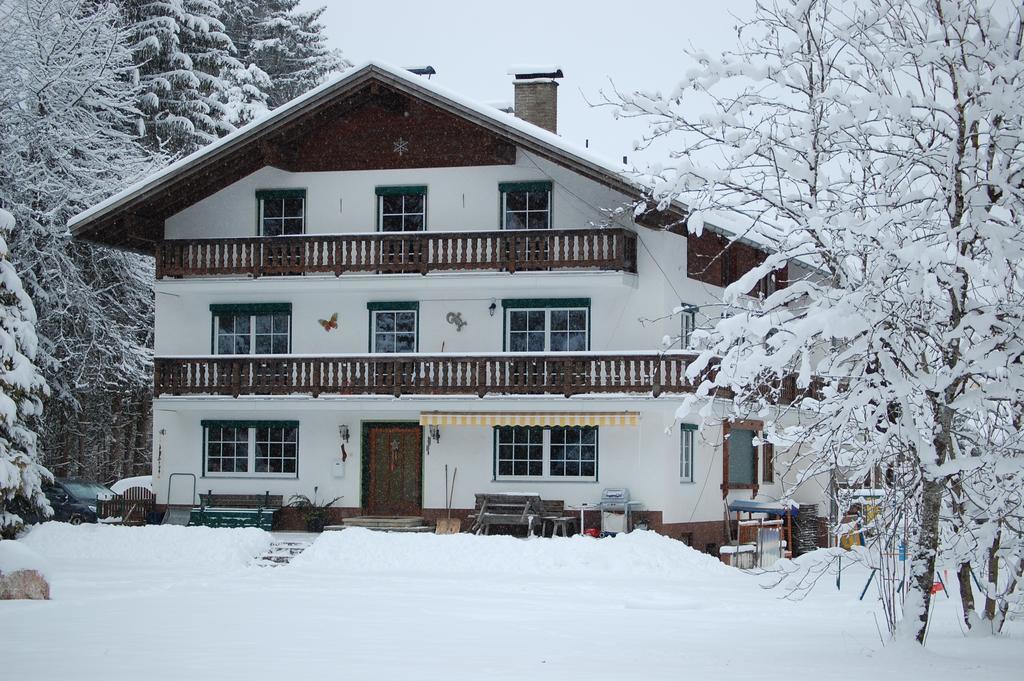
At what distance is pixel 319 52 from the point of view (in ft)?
175

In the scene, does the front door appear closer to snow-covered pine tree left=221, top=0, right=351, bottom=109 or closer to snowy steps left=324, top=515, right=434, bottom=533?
snowy steps left=324, top=515, right=434, bottom=533

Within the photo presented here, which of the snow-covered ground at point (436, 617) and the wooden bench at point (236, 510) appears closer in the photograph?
the snow-covered ground at point (436, 617)

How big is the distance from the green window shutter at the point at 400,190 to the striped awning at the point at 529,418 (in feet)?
16.5

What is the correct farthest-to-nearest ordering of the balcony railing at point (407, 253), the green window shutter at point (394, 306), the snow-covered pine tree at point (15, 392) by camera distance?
1. the green window shutter at point (394, 306)
2. the balcony railing at point (407, 253)
3. the snow-covered pine tree at point (15, 392)

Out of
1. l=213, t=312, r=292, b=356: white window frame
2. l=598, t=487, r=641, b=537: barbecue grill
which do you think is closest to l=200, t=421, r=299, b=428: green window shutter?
l=213, t=312, r=292, b=356: white window frame

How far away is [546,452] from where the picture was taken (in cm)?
2858

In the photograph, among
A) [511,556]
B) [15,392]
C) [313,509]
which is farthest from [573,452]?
[15,392]

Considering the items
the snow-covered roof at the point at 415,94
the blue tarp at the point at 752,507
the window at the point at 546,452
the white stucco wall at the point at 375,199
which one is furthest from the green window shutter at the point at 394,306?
the blue tarp at the point at 752,507

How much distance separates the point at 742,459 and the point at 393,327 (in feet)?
28.4

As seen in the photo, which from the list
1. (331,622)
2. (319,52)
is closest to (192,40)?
(319,52)

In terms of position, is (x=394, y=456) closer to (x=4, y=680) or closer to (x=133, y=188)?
(x=133, y=188)

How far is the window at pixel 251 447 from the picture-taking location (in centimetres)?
3008

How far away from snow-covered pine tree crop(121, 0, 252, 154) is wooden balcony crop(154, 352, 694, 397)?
15467mm

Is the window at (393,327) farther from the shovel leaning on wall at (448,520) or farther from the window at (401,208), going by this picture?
the shovel leaning on wall at (448,520)
